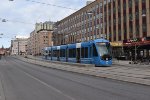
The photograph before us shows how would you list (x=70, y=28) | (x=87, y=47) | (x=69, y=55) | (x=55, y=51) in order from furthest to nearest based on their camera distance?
(x=70, y=28) < (x=55, y=51) < (x=69, y=55) < (x=87, y=47)

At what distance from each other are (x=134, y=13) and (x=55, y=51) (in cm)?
1915

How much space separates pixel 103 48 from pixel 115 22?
Result: 1556 inches

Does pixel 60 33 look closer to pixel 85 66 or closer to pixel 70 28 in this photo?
pixel 70 28

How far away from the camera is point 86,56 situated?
47.4 metres

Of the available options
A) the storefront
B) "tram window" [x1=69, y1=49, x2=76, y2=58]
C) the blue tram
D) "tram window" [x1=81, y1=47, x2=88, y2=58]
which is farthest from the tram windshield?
the storefront

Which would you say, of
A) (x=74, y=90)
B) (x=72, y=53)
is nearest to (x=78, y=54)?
(x=72, y=53)

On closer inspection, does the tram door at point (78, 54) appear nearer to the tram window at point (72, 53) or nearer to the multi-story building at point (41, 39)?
the tram window at point (72, 53)

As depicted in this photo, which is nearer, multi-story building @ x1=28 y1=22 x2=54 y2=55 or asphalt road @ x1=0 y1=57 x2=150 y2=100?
asphalt road @ x1=0 y1=57 x2=150 y2=100

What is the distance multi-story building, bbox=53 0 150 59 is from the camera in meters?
69.9

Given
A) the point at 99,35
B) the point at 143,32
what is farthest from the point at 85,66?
the point at 99,35

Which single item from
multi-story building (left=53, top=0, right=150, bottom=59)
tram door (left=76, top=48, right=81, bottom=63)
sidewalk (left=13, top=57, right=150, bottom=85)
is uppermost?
multi-story building (left=53, top=0, right=150, bottom=59)

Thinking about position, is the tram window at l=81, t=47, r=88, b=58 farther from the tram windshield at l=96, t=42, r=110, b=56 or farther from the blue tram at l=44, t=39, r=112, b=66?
the tram windshield at l=96, t=42, r=110, b=56

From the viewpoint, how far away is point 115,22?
83250 mm

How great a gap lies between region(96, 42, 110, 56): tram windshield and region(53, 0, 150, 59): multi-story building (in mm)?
10002
